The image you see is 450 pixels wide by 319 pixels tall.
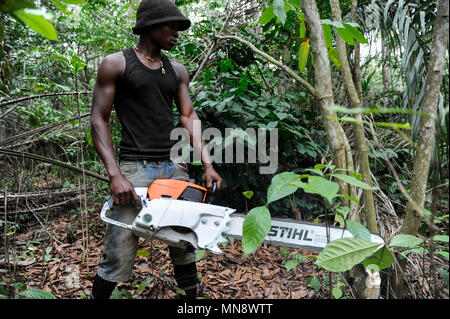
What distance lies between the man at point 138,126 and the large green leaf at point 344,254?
2.96ft

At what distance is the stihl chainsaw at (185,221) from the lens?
1.50 m

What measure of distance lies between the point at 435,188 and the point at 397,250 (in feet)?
2.46

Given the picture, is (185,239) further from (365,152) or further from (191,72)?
(191,72)

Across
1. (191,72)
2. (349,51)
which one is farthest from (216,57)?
(349,51)

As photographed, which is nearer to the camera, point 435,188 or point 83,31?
point 435,188

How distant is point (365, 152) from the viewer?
1861 millimetres

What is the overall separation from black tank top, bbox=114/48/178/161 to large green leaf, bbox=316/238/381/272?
3.79ft

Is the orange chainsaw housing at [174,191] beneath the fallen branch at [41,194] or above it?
above

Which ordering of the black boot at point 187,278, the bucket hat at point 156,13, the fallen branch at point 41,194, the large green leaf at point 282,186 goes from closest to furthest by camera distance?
Result: the large green leaf at point 282,186 → the bucket hat at point 156,13 → the black boot at point 187,278 → the fallen branch at point 41,194

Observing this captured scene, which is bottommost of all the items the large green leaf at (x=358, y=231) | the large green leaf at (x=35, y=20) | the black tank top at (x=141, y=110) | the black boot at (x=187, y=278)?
the black boot at (x=187, y=278)

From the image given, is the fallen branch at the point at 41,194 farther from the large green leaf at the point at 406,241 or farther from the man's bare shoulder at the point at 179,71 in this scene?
the large green leaf at the point at 406,241

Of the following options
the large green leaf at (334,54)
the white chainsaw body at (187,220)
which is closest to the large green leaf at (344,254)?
the white chainsaw body at (187,220)
